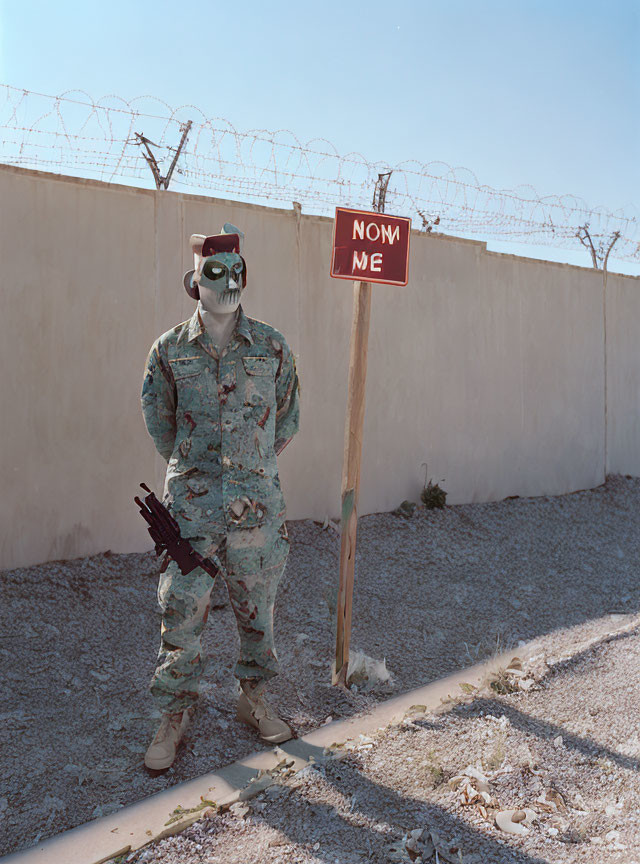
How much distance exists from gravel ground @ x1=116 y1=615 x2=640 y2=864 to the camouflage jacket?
972 mm

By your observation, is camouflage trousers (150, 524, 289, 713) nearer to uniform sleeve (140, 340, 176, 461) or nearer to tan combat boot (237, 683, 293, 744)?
tan combat boot (237, 683, 293, 744)

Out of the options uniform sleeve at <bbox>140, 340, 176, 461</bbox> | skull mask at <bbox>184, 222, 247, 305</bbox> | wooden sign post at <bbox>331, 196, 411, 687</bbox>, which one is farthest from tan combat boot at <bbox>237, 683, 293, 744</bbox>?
skull mask at <bbox>184, 222, 247, 305</bbox>

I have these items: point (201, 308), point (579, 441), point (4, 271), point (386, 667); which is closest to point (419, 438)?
point (579, 441)

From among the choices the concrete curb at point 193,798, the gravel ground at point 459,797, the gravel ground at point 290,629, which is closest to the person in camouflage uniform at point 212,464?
the concrete curb at point 193,798

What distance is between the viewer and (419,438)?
6609mm

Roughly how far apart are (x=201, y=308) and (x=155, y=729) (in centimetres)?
174

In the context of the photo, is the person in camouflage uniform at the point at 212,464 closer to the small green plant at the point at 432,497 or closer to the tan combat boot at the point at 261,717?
the tan combat boot at the point at 261,717

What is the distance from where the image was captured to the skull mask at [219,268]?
2.78 metres

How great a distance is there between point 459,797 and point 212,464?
1442 millimetres

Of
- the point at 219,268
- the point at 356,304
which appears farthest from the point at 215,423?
the point at 356,304

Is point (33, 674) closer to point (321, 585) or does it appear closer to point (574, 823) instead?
point (321, 585)

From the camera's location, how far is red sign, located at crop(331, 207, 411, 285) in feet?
11.4

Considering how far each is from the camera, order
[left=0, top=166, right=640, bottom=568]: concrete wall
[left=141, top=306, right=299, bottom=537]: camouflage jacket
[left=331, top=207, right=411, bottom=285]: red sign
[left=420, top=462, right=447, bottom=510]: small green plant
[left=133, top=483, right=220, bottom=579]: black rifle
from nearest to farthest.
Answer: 1. [left=133, top=483, right=220, bottom=579]: black rifle
2. [left=141, top=306, right=299, bottom=537]: camouflage jacket
3. [left=331, top=207, right=411, bottom=285]: red sign
4. [left=0, top=166, right=640, bottom=568]: concrete wall
5. [left=420, top=462, right=447, bottom=510]: small green plant

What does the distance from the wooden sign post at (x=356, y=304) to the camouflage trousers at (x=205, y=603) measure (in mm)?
729
